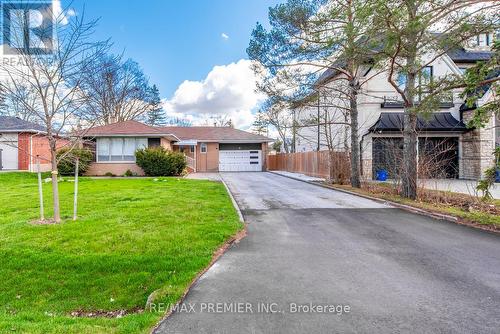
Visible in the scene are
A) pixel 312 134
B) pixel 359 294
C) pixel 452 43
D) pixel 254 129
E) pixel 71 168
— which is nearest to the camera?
pixel 359 294

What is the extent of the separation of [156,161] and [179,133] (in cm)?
1319

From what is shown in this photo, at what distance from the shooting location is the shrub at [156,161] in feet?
67.6

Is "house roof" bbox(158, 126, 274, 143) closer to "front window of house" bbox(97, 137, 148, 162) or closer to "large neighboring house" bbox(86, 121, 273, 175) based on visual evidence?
"large neighboring house" bbox(86, 121, 273, 175)

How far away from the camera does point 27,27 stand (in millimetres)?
6590

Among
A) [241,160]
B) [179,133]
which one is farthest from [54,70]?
[179,133]

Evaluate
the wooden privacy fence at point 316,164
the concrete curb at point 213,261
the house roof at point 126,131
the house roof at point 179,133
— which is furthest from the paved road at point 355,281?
the house roof at point 179,133

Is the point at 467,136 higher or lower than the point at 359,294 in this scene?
higher

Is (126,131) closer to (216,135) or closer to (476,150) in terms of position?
(216,135)

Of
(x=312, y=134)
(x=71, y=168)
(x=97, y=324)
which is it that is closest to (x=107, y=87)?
(x=71, y=168)

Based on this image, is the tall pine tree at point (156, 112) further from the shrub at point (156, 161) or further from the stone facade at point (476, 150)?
the stone facade at point (476, 150)

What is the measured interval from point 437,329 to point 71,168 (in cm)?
2265

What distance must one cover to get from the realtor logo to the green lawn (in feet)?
12.9

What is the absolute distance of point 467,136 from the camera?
1853cm

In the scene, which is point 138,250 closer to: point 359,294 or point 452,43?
point 359,294
